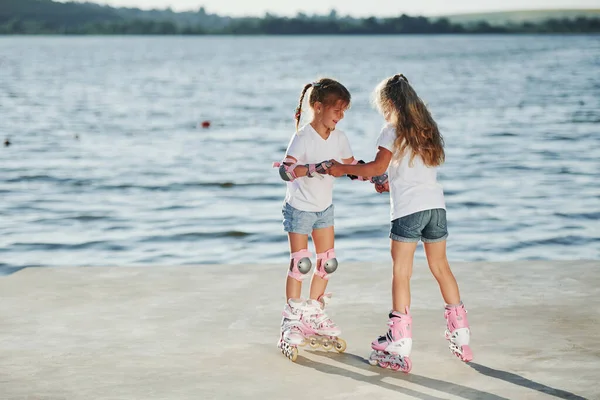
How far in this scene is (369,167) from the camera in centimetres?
512

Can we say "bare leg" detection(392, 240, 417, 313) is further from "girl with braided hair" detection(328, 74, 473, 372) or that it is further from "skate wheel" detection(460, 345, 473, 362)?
"skate wheel" detection(460, 345, 473, 362)

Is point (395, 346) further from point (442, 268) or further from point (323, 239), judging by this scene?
point (323, 239)

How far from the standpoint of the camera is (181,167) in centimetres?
2062

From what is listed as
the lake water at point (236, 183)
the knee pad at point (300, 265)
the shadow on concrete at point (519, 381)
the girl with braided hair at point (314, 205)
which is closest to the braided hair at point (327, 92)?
the girl with braided hair at point (314, 205)

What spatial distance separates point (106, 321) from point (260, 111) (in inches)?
1346

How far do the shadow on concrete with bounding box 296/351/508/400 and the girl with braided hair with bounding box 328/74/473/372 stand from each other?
0.07m

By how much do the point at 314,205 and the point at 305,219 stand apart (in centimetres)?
9

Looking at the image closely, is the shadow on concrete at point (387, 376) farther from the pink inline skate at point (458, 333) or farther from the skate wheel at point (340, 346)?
the pink inline skate at point (458, 333)

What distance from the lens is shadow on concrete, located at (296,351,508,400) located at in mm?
4672

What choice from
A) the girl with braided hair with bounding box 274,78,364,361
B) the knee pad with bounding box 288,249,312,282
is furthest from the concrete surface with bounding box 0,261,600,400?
the knee pad with bounding box 288,249,312,282

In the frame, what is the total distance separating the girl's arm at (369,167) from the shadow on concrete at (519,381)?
3.59ft

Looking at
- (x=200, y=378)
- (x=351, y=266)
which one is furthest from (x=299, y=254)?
(x=351, y=266)

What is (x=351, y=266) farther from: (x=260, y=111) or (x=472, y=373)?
(x=260, y=111)

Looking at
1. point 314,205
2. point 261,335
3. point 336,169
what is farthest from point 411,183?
point 261,335
